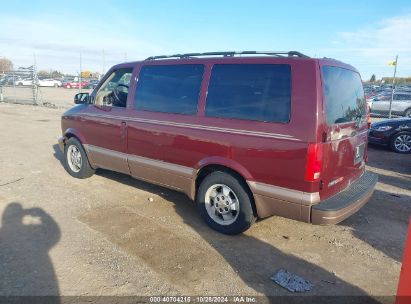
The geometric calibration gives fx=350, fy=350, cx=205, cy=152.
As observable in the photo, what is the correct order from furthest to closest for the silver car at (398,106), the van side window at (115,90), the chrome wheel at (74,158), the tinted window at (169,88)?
the silver car at (398,106) < the chrome wheel at (74,158) < the van side window at (115,90) < the tinted window at (169,88)

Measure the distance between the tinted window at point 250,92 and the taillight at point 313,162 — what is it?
0.41 metres

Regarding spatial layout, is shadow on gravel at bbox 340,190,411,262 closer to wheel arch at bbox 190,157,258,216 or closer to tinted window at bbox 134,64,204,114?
wheel arch at bbox 190,157,258,216

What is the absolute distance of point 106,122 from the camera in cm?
551

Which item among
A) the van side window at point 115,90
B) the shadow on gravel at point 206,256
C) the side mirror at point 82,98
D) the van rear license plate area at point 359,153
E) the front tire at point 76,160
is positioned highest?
the van side window at point 115,90

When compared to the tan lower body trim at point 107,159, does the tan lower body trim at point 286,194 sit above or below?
above

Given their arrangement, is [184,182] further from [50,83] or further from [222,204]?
[50,83]

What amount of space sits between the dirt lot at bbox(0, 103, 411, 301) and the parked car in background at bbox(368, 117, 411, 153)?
410 centimetres

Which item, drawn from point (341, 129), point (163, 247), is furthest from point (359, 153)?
point (163, 247)

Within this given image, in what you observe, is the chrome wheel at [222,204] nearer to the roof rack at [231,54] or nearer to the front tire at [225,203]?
the front tire at [225,203]

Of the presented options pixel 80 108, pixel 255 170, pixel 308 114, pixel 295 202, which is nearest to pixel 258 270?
pixel 295 202

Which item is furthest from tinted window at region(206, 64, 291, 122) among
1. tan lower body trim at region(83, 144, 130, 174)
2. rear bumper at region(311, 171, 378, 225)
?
tan lower body trim at region(83, 144, 130, 174)

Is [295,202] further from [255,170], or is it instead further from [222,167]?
[222,167]

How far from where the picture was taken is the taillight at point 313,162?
340cm

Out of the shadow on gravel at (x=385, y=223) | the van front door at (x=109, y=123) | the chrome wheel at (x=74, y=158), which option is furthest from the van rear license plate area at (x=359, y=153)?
the chrome wheel at (x=74, y=158)
